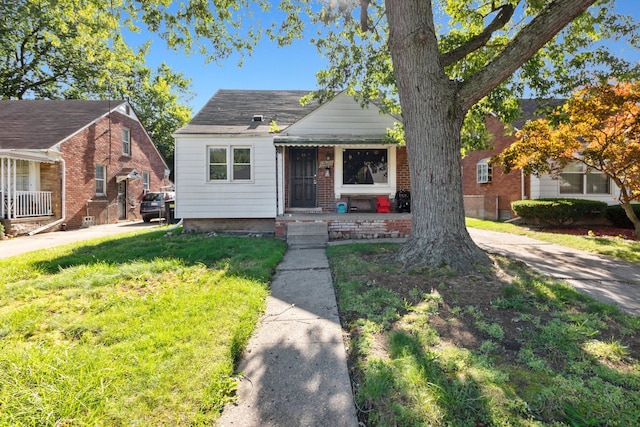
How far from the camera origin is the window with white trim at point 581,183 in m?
13.3

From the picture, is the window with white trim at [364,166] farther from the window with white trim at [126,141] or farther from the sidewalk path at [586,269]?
the window with white trim at [126,141]

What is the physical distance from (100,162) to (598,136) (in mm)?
20983

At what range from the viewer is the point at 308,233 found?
827 centimetres

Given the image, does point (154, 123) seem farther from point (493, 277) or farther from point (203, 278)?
point (493, 277)

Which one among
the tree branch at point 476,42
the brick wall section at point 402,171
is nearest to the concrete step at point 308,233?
the brick wall section at point 402,171

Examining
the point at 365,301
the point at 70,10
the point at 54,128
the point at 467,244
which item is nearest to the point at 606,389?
the point at 365,301

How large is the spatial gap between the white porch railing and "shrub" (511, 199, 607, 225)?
19700mm

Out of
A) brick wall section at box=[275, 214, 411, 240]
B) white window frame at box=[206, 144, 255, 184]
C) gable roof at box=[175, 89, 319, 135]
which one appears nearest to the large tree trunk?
brick wall section at box=[275, 214, 411, 240]

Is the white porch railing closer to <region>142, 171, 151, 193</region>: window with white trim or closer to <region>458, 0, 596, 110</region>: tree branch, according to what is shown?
<region>142, 171, 151, 193</region>: window with white trim

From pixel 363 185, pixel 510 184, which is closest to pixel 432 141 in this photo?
pixel 363 185

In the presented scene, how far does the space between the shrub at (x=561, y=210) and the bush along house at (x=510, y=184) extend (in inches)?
32.2

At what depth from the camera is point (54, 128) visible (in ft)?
46.3

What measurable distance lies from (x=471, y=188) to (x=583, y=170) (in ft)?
16.9

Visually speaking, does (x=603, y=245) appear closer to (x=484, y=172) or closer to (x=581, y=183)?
(x=581, y=183)
